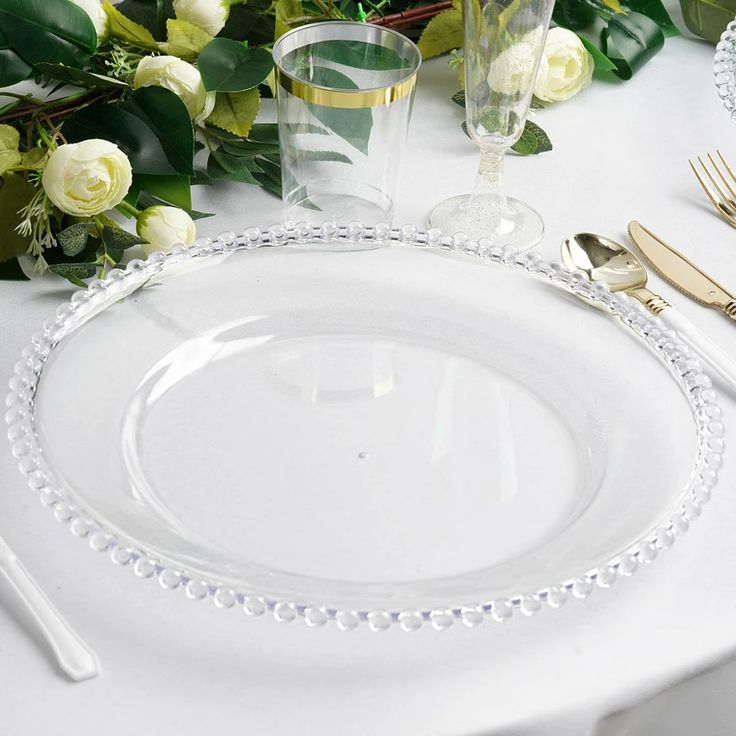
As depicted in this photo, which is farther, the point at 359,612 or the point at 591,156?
the point at 591,156

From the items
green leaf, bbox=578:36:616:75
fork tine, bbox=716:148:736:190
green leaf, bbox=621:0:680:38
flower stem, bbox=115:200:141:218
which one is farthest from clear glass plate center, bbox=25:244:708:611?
green leaf, bbox=621:0:680:38

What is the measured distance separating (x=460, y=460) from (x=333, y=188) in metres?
0.31

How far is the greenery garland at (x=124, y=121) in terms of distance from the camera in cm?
76

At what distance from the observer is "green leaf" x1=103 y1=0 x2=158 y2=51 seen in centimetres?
88

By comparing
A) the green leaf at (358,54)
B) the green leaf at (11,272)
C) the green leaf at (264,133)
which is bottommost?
the green leaf at (11,272)

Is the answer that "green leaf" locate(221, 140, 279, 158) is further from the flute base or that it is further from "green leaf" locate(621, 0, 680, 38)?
"green leaf" locate(621, 0, 680, 38)

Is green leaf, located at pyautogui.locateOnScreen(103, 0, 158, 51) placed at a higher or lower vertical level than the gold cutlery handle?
higher

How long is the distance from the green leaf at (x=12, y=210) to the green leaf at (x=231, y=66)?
0.18 meters

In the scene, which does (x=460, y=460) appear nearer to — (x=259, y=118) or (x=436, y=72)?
(x=259, y=118)

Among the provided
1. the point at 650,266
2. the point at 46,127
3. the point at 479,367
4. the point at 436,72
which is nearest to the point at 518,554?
the point at 479,367

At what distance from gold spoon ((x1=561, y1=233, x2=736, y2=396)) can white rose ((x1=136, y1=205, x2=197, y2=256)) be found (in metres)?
0.31

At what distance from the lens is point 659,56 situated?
118cm

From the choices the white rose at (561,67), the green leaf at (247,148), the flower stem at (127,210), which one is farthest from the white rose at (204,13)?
the white rose at (561,67)

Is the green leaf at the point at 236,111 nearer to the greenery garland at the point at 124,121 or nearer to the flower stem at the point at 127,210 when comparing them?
the greenery garland at the point at 124,121
